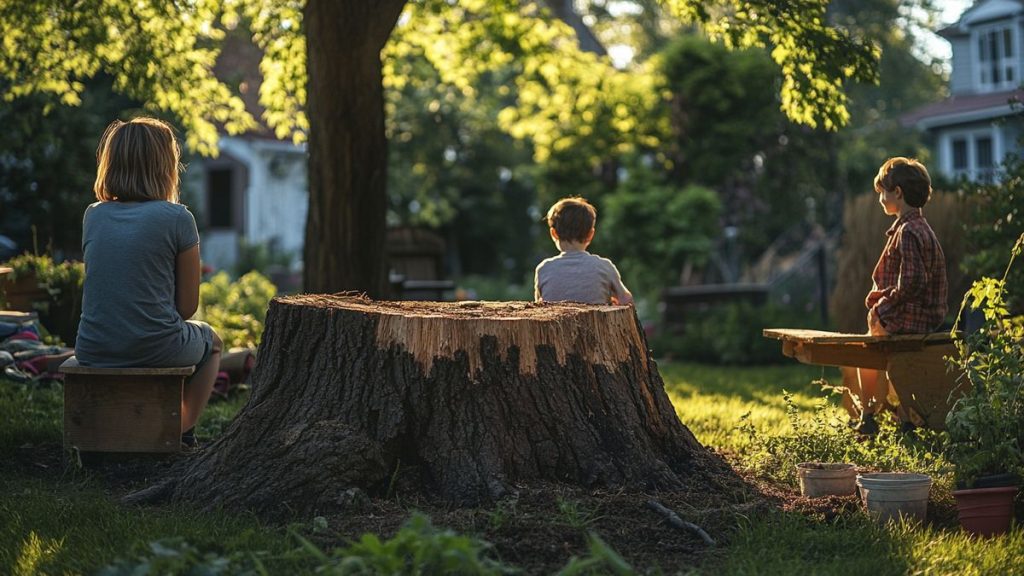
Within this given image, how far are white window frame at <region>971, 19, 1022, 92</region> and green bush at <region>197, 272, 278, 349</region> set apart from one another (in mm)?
22193

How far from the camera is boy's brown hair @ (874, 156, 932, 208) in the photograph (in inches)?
267

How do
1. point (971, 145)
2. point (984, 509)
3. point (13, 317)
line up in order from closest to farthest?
point (984, 509) < point (13, 317) < point (971, 145)

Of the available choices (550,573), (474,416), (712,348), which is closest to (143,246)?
(474,416)

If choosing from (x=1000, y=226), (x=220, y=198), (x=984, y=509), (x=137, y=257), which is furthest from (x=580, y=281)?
(x=220, y=198)

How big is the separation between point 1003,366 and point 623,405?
1634 mm

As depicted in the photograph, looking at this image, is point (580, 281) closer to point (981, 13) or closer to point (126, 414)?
point (126, 414)

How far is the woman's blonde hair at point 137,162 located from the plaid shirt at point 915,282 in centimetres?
392

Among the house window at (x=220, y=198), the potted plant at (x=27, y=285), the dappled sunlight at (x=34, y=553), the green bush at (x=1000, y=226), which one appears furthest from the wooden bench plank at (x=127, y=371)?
the house window at (x=220, y=198)

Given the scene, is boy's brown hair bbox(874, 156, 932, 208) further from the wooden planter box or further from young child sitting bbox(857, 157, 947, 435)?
the wooden planter box

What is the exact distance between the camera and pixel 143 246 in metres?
5.59

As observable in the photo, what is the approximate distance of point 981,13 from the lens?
100ft

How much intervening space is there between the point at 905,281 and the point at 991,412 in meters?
1.82

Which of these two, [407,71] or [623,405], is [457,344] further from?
[407,71]

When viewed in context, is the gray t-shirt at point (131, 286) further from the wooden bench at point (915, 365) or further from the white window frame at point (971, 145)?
the white window frame at point (971, 145)
